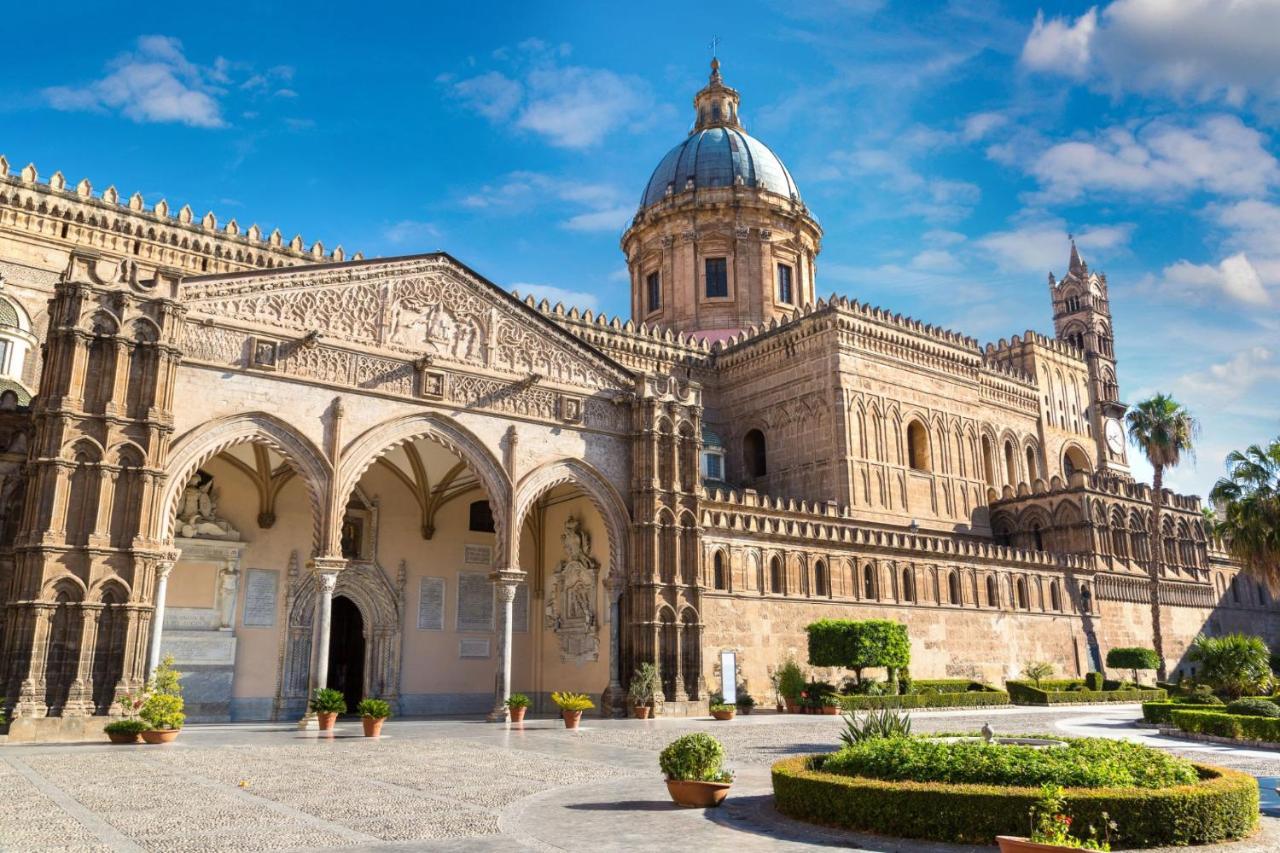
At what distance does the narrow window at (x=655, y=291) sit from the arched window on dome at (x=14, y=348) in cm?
3008

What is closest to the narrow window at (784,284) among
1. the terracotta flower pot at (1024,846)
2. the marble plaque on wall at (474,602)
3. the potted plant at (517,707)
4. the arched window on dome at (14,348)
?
the marble plaque on wall at (474,602)

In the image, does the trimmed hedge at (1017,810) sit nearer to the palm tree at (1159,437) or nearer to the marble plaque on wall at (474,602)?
the marble plaque on wall at (474,602)

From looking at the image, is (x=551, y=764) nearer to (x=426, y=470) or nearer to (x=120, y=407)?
(x=120, y=407)

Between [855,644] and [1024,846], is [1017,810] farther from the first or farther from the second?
[855,644]

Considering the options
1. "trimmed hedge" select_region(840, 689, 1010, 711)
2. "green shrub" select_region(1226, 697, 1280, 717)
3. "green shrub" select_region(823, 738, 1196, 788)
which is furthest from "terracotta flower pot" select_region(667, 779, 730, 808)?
"trimmed hedge" select_region(840, 689, 1010, 711)

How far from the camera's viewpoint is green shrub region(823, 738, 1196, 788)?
923 cm

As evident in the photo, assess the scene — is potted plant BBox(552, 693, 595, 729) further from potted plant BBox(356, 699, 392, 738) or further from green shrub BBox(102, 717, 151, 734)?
green shrub BBox(102, 717, 151, 734)

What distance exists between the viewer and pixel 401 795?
37.6 ft

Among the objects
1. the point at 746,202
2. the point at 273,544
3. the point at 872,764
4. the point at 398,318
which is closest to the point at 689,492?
the point at 398,318

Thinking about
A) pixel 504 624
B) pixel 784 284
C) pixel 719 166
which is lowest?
pixel 504 624

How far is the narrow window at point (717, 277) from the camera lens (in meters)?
51.7

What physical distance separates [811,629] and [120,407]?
783 inches

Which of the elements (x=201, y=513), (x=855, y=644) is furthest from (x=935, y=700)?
(x=201, y=513)

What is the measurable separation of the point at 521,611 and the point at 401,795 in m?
19.4
